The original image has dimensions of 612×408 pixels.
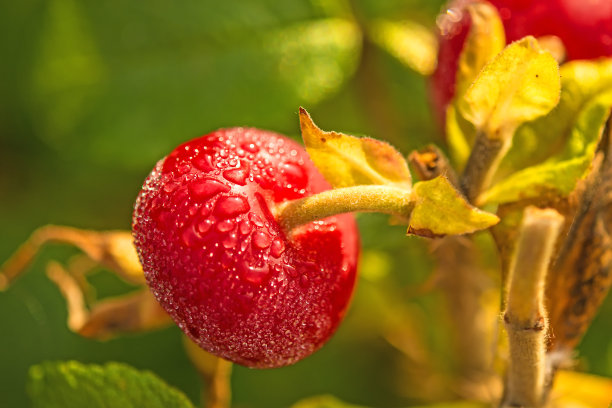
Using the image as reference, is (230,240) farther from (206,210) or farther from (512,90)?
(512,90)

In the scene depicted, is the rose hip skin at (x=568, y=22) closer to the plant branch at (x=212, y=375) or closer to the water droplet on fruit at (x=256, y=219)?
the water droplet on fruit at (x=256, y=219)

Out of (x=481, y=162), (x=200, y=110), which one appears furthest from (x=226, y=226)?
(x=200, y=110)

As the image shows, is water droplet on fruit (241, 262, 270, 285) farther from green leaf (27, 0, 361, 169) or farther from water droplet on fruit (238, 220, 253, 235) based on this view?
green leaf (27, 0, 361, 169)

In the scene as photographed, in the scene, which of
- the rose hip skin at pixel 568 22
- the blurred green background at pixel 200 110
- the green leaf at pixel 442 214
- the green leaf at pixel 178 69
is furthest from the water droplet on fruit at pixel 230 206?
the green leaf at pixel 178 69

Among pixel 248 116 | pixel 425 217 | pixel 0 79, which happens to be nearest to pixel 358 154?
pixel 425 217

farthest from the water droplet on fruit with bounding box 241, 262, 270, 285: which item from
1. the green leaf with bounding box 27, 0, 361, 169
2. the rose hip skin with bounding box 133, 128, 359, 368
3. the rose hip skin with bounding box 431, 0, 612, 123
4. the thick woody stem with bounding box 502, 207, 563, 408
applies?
the green leaf with bounding box 27, 0, 361, 169

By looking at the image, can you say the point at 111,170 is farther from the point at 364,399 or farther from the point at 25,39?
the point at 364,399
